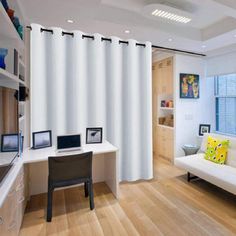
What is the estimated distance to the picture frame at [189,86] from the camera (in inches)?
165

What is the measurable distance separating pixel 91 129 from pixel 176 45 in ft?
7.93

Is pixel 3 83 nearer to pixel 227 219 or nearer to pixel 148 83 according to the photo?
pixel 148 83

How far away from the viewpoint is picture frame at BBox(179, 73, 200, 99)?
4184 mm

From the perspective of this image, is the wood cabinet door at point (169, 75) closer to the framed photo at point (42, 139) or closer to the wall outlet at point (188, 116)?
the wall outlet at point (188, 116)

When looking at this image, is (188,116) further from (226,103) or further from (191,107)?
(226,103)

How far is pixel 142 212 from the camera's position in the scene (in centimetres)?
237

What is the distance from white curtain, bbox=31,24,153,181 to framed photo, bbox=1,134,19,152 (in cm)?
76

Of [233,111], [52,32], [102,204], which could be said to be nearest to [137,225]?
[102,204]

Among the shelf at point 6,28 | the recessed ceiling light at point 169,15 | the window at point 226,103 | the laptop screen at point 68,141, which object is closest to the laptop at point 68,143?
the laptop screen at point 68,141

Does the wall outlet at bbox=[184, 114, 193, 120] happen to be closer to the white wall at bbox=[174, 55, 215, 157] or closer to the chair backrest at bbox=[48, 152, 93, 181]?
the white wall at bbox=[174, 55, 215, 157]

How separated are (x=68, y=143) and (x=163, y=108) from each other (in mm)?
2900

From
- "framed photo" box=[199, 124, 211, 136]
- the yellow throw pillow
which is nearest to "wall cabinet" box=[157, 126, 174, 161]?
"framed photo" box=[199, 124, 211, 136]

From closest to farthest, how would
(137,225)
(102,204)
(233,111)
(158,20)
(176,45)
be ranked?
(137,225)
(102,204)
(158,20)
(176,45)
(233,111)

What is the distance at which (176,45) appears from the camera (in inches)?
145
